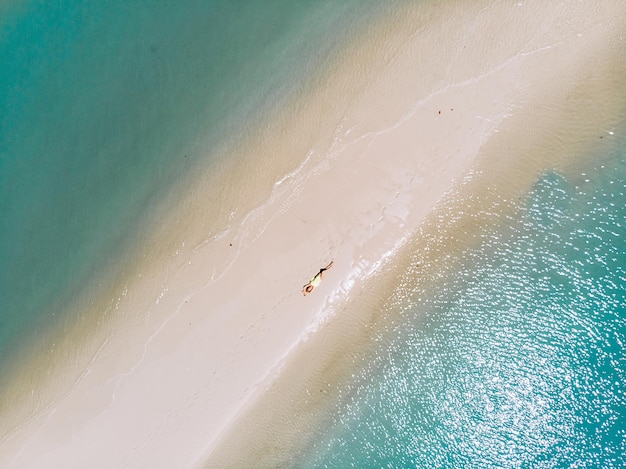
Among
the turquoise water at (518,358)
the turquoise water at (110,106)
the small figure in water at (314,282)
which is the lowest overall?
the turquoise water at (518,358)

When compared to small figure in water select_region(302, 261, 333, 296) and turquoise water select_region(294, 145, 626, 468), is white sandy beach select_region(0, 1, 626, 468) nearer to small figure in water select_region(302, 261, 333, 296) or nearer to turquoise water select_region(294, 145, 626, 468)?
small figure in water select_region(302, 261, 333, 296)

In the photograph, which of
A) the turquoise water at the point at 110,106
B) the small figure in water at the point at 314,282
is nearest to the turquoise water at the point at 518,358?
the small figure in water at the point at 314,282

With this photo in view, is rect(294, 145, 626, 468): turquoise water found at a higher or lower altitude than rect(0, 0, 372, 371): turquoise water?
lower

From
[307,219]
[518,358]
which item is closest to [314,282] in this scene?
[307,219]

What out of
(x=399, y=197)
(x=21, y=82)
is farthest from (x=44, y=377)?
(x=399, y=197)

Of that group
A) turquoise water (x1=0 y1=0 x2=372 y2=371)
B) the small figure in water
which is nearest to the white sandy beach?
the small figure in water

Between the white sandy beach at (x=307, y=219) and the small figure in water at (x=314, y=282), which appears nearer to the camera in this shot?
the white sandy beach at (x=307, y=219)

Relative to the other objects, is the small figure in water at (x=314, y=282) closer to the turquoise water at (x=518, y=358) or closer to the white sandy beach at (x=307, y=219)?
the white sandy beach at (x=307, y=219)
